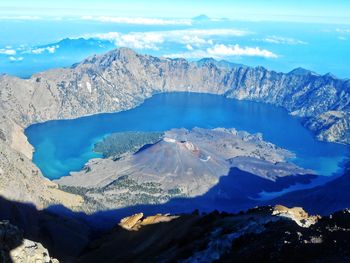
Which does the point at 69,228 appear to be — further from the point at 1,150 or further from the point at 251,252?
the point at 251,252

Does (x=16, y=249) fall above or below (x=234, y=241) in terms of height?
above

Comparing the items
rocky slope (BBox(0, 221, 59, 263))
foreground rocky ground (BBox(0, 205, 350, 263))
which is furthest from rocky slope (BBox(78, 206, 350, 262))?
rocky slope (BBox(0, 221, 59, 263))

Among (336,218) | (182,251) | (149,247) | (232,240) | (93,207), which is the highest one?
(336,218)

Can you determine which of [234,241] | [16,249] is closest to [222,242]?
[234,241]

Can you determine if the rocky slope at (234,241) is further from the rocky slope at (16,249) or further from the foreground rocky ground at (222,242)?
the rocky slope at (16,249)

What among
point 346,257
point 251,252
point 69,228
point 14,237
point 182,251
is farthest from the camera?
point 69,228

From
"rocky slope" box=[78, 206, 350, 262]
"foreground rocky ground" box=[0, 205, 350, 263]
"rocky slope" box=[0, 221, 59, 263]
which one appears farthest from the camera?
"rocky slope" box=[0, 221, 59, 263]

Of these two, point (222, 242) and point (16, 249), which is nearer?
point (16, 249)

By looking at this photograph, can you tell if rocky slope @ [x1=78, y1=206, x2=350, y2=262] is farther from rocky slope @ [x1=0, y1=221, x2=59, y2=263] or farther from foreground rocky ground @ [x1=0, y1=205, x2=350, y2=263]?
rocky slope @ [x1=0, y1=221, x2=59, y2=263]

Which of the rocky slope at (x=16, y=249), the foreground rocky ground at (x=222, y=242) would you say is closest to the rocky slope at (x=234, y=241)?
the foreground rocky ground at (x=222, y=242)

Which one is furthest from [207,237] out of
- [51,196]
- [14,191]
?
[51,196]

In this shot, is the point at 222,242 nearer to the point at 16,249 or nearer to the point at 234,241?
the point at 234,241
